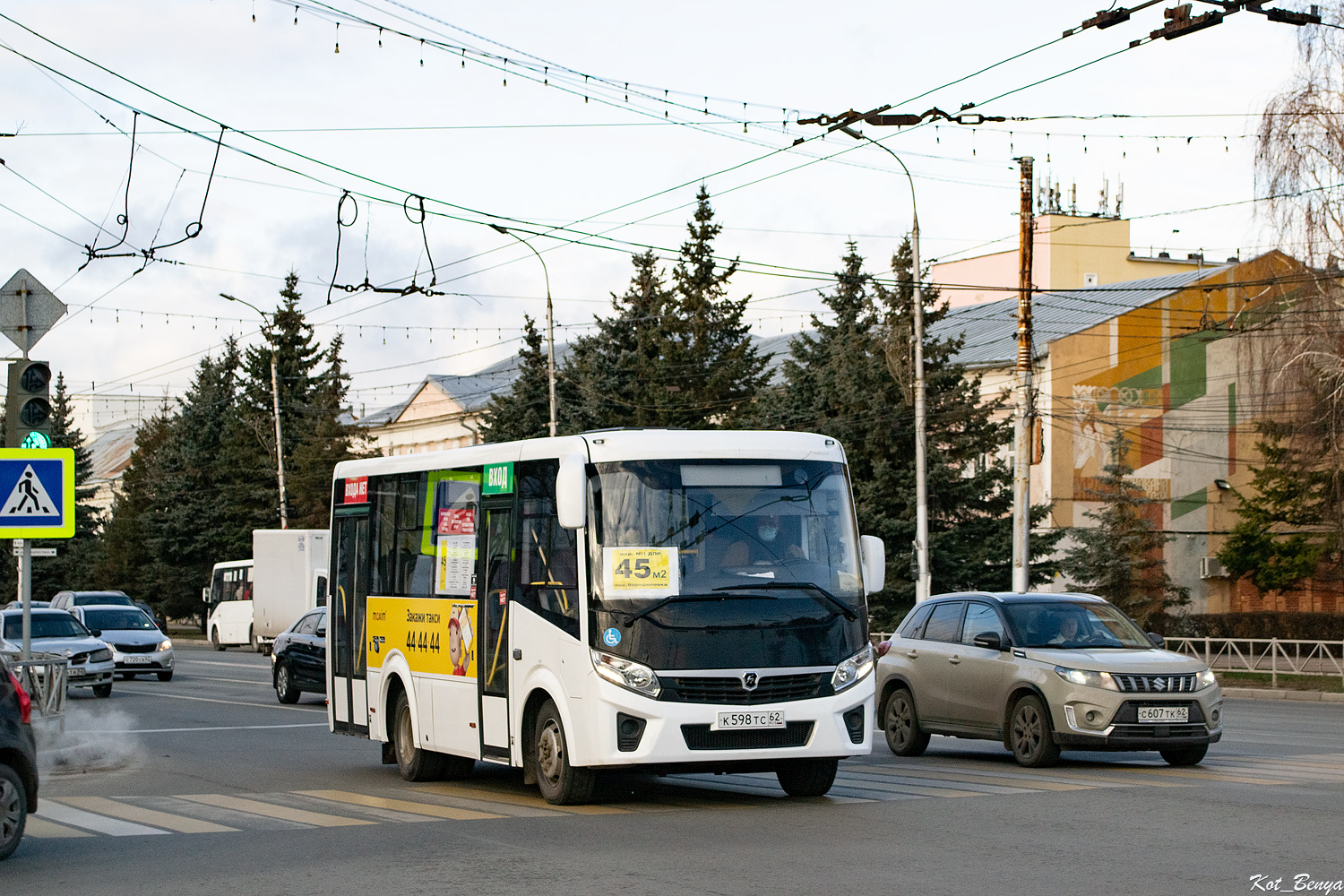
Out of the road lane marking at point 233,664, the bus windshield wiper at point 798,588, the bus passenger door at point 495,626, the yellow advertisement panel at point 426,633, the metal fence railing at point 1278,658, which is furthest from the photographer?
the road lane marking at point 233,664

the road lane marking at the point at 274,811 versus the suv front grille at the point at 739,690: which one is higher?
the suv front grille at the point at 739,690

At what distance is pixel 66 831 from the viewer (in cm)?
1111

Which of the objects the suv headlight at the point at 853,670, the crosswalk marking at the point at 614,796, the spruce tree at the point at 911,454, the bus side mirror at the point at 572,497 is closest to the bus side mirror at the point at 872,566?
the suv headlight at the point at 853,670

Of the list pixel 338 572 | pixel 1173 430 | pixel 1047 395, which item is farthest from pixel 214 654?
pixel 338 572

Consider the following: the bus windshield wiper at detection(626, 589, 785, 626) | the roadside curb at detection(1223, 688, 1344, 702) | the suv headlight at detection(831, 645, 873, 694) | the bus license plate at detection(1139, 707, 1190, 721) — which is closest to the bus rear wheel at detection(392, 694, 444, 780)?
the bus windshield wiper at detection(626, 589, 785, 626)

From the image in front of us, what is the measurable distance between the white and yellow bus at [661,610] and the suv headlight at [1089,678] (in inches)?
103

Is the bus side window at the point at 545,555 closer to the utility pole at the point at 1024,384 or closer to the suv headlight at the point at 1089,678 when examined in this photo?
the suv headlight at the point at 1089,678

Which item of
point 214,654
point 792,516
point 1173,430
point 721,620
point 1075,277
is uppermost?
point 1075,277

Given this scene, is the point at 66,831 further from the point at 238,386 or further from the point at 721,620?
the point at 238,386

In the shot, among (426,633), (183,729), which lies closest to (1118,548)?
(183,729)

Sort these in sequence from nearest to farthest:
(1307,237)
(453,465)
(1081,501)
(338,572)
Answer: (453,465)
(338,572)
(1307,237)
(1081,501)

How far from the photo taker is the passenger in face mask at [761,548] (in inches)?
474

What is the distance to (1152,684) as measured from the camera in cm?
1421

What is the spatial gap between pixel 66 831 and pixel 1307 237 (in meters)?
29.6
